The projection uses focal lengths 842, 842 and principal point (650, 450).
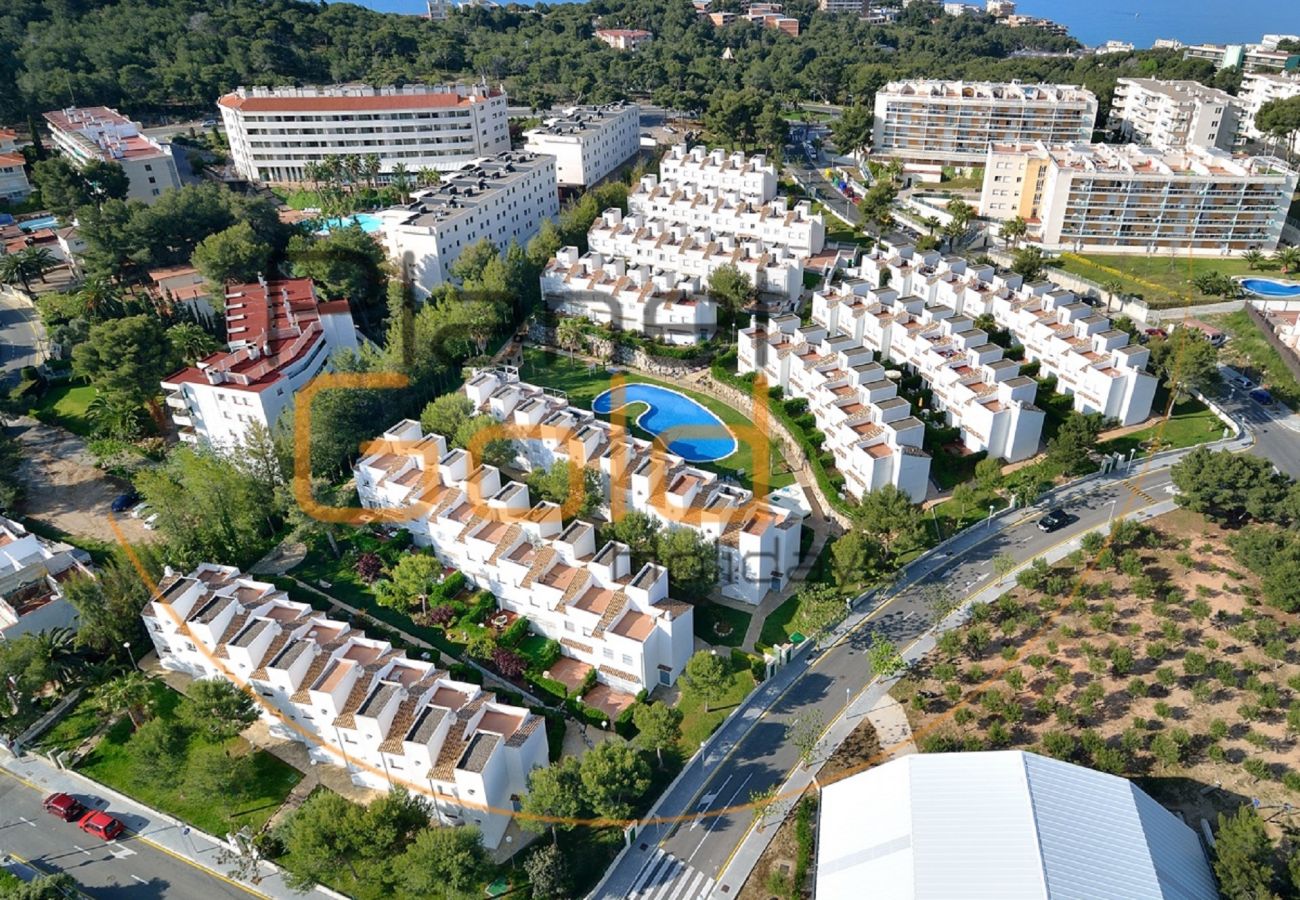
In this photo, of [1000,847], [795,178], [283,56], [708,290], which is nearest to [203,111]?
[283,56]

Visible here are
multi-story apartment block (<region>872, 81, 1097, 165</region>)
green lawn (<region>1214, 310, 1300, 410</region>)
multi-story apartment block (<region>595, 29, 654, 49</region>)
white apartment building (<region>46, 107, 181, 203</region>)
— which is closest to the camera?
green lawn (<region>1214, 310, 1300, 410</region>)

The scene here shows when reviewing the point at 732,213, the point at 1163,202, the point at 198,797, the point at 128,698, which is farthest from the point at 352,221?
the point at 1163,202

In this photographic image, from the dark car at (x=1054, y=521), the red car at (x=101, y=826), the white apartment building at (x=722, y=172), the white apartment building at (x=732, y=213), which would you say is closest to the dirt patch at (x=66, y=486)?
the red car at (x=101, y=826)

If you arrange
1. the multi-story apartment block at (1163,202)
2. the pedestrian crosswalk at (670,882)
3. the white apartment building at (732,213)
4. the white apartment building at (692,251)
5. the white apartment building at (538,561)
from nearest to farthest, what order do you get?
the pedestrian crosswalk at (670,882) < the white apartment building at (538,561) < the white apartment building at (692,251) < the multi-story apartment block at (1163,202) < the white apartment building at (732,213)

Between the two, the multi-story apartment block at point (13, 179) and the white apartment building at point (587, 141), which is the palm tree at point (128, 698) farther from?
the multi-story apartment block at point (13, 179)

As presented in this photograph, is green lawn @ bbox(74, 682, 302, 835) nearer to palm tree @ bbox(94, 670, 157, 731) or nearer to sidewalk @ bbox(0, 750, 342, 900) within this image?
sidewalk @ bbox(0, 750, 342, 900)

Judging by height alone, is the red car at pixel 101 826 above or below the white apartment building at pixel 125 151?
below

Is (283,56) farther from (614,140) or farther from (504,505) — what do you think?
(504,505)

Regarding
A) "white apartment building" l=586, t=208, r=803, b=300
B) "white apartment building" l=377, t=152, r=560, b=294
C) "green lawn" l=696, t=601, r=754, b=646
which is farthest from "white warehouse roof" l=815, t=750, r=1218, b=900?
"white apartment building" l=377, t=152, r=560, b=294
